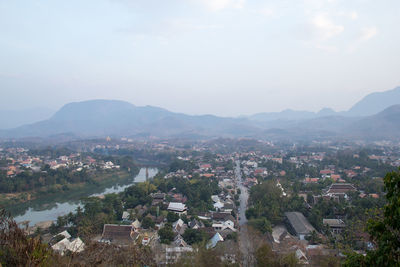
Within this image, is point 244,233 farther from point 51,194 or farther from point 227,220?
point 51,194

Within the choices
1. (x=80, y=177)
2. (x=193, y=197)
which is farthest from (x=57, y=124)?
(x=193, y=197)

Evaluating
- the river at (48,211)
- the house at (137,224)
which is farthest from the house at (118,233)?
the river at (48,211)

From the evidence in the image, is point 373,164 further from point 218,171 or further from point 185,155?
point 185,155

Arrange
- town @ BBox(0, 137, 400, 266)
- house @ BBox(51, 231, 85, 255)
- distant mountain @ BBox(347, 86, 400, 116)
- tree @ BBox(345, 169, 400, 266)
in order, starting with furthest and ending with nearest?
distant mountain @ BBox(347, 86, 400, 116) < house @ BBox(51, 231, 85, 255) < town @ BBox(0, 137, 400, 266) < tree @ BBox(345, 169, 400, 266)

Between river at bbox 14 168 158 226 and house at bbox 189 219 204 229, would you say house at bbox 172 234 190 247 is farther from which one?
river at bbox 14 168 158 226

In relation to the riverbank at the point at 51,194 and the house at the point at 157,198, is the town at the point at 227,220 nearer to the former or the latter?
the house at the point at 157,198

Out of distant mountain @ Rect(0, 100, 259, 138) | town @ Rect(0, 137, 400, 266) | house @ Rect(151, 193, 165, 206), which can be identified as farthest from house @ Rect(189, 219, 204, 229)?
distant mountain @ Rect(0, 100, 259, 138)
